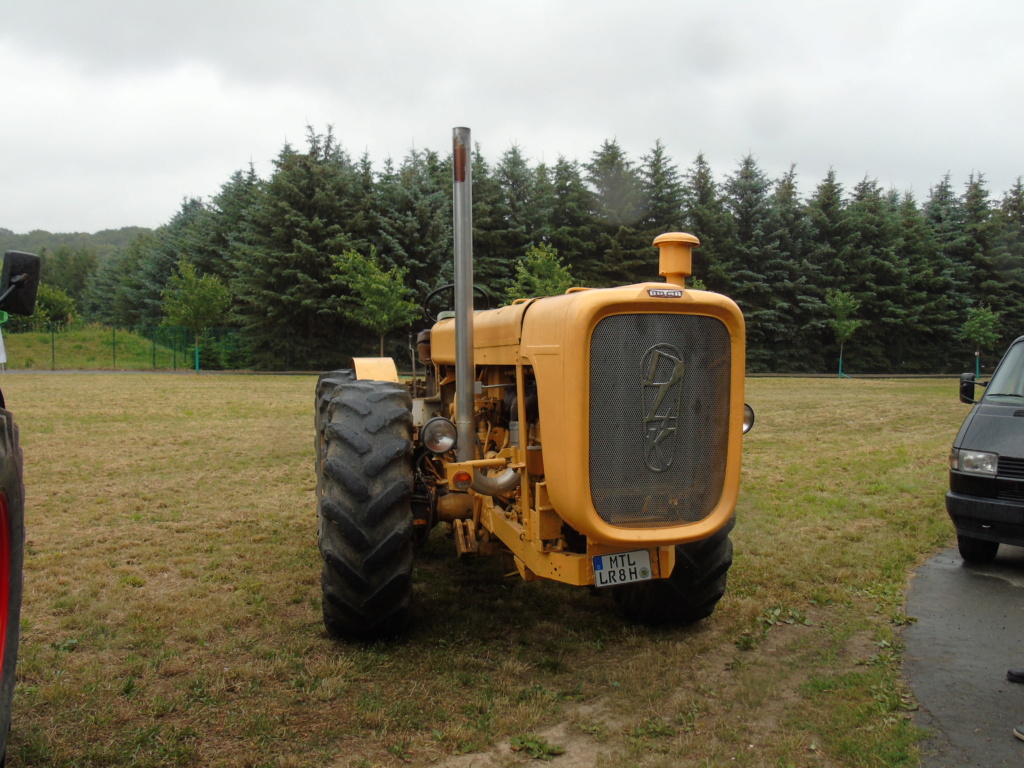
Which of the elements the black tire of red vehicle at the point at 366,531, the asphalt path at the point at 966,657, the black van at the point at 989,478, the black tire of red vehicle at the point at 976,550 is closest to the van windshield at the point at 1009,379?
the black van at the point at 989,478

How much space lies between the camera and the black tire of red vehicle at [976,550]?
18.9ft

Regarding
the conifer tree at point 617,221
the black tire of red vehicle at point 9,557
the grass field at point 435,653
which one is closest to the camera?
the black tire of red vehicle at point 9,557

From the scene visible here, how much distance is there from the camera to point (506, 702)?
3.47 m

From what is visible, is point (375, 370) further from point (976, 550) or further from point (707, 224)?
point (707, 224)

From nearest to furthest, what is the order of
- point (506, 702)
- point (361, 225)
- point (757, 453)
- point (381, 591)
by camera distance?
point (506, 702) < point (381, 591) < point (757, 453) < point (361, 225)

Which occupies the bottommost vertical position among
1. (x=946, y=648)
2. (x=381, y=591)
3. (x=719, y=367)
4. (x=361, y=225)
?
(x=946, y=648)

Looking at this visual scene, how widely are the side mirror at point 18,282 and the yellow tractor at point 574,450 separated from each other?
1.49 metres

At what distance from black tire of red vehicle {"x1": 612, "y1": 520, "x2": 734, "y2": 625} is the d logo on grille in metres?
0.80

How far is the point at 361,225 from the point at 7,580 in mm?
29445

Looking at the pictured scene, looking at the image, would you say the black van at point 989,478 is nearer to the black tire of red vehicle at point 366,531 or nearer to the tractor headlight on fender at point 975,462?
the tractor headlight on fender at point 975,462

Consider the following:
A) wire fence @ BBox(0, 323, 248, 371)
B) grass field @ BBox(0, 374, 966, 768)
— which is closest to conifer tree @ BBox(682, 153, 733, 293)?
wire fence @ BBox(0, 323, 248, 371)

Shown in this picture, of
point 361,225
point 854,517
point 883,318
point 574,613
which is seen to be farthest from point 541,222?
point 574,613

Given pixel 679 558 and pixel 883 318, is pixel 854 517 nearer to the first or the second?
pixel 679 558

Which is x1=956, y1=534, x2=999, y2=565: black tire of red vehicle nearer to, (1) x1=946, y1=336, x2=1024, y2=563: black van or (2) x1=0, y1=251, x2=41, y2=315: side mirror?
(1) x1=946, y1=336, x2=1024, y2=563: black van
